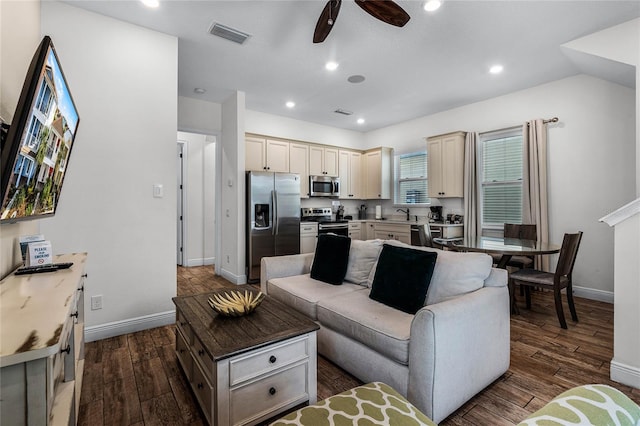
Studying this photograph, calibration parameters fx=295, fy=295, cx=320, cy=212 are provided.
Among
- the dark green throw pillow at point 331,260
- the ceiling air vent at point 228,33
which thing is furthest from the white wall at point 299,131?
the dark green throw pillow at point 331,260

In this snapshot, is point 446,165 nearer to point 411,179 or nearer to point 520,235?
point 411,179

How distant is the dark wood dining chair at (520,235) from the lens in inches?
144

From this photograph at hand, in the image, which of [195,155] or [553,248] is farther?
[195,155]

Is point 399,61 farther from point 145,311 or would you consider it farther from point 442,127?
point 145,311

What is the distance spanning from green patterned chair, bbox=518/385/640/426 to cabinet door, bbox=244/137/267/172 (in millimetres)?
4676

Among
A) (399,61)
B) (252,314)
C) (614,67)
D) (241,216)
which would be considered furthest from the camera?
(241,216)

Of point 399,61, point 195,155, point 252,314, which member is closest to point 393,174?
point 399,61

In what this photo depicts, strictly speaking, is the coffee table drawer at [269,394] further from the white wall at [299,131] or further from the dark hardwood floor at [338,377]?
the white wall at [299,131]

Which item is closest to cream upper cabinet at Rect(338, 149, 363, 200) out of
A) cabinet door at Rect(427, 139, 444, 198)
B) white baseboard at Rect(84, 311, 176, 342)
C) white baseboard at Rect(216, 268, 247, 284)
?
cabinet door at Rect(427, 139, 444, 198)

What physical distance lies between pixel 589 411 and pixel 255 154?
4.85m

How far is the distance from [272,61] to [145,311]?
312 cm

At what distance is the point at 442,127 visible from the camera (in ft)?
17.8

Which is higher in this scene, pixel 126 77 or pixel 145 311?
pixel 126 77

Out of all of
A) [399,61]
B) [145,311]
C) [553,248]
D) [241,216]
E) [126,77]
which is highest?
[399,61]
